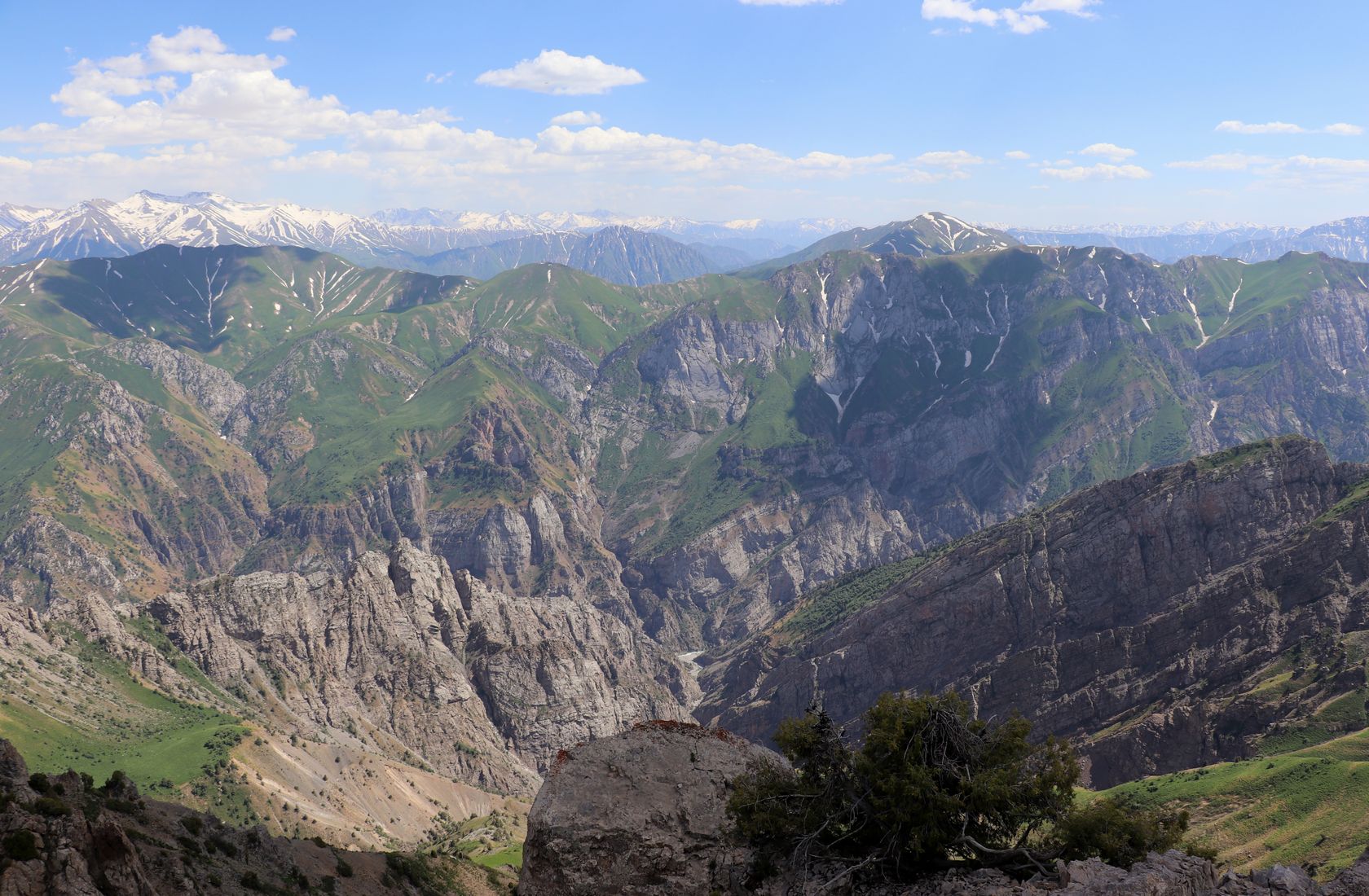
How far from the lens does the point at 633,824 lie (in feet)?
166

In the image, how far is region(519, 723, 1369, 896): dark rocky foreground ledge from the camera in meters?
38.0

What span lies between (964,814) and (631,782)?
60.3ft

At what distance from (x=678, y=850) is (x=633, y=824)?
8.87 feet

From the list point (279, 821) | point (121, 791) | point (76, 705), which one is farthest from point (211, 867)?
point (76, 705)

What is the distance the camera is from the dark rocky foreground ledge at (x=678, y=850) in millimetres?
37969

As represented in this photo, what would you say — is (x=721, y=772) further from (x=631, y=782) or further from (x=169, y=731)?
(x=169, y=731)

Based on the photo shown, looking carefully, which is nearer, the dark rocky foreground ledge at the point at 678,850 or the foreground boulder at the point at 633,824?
the dark rocky foreground ledge at the point at 678,850

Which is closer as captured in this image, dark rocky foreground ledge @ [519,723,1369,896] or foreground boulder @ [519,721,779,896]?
dark rocky foreground ledge @ [519,723,1369,896]

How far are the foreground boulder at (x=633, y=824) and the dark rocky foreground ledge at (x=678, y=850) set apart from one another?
2.2 inches

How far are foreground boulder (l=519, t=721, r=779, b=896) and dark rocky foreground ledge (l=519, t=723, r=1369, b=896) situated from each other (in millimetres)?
55

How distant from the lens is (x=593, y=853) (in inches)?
1946

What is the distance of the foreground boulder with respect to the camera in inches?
1908

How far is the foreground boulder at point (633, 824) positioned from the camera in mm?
48469

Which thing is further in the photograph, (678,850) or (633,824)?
(633,824)
